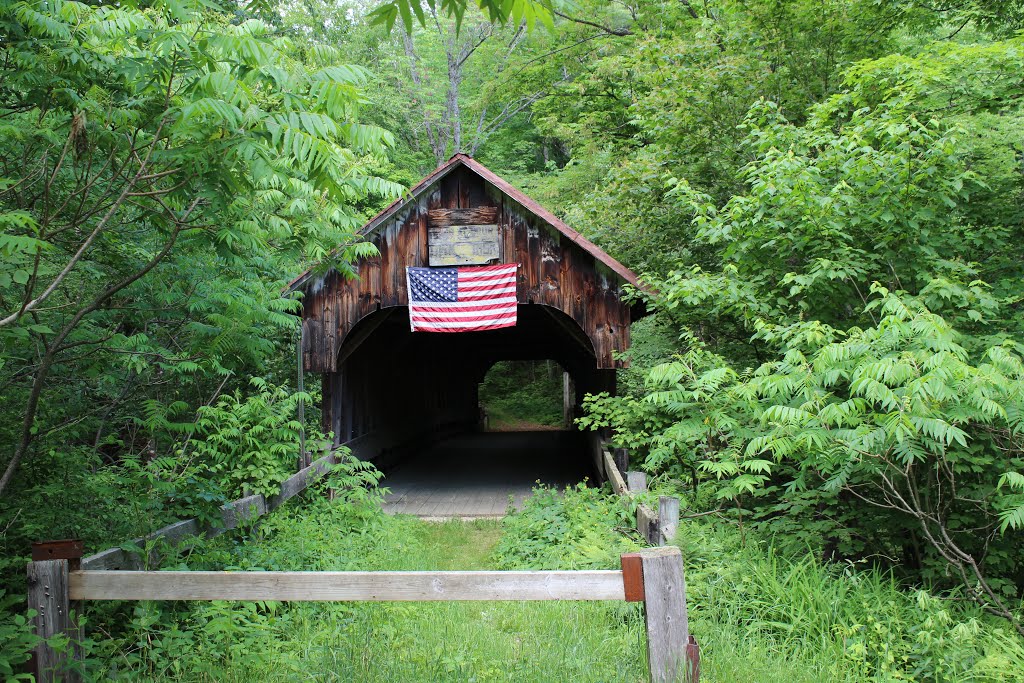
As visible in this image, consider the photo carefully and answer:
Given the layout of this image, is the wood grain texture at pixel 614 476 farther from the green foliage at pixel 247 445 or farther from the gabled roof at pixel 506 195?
the green foliage at pixel 247 445

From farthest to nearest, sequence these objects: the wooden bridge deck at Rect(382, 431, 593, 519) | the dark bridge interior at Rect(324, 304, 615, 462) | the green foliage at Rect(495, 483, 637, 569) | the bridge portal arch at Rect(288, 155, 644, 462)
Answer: the dark bridge interior at Rect(324, 304, 615, 462)
the wooden bridge deck at Rect(382, 431, 593, 519)
the bridge portal arch at Rect(288, 155, 644, 462)
the green foliage at Rect(495, 483, 637, 569)

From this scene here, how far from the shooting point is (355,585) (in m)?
3.25

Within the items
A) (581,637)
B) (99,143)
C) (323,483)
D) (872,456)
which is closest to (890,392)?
(872,456)

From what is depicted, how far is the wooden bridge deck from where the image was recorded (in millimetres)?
10281

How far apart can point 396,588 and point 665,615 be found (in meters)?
1.19

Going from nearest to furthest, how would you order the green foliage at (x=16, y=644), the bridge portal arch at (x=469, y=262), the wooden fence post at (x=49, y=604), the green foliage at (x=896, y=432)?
the green foliage at (x=16, y=644)
the wooden fence post at (x=49, y=604)
the green foliage at (x=896, y=432)
the bridge portal arch at (x=469, y=262)

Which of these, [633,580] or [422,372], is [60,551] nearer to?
[633,580]

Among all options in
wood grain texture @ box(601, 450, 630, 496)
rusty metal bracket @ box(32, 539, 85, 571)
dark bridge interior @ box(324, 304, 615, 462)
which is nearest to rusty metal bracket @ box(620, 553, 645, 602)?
rusty metal bracket @ box(32, 539, 85, 571)

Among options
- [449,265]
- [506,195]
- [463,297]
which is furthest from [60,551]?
[506,195]

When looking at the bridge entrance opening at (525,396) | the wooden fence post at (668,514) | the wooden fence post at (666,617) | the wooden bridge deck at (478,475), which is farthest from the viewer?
the bridge entrance opening at (525,396)

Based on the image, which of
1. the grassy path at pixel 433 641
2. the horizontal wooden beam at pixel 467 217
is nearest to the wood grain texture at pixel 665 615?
the grassy path at pixel 433 641

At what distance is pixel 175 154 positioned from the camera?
3.17 meters

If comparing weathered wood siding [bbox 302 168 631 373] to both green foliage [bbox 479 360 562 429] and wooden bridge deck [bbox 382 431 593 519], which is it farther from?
green foliage [bbox 479 360 562 429]

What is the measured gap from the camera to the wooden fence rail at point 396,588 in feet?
10.3
